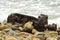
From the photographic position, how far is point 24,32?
265 inches

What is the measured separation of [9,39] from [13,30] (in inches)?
38.9

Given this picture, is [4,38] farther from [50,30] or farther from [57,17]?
[57,17]

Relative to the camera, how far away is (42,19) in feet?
23.6

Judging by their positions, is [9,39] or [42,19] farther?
[42,19]

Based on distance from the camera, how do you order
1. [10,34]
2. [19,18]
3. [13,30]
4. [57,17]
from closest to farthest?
[10,34], [13,30], [19,18], [57,17]

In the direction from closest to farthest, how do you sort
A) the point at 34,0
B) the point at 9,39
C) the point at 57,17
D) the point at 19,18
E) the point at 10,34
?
the point at 9,39, the point at 10,34, the point at 19,18, the point at 57,17, the point at 34,0

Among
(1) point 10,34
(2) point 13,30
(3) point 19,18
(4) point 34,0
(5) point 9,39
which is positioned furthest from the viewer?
(4) point 34,0

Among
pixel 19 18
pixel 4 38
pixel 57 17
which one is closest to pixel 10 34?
pixel 4 38

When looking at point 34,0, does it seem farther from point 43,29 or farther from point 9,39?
point 9,39

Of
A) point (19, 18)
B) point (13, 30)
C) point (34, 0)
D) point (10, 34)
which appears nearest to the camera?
point (10, 34)

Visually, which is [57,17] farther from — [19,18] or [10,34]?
[10,34]

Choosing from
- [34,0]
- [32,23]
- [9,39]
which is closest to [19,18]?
[32,23]

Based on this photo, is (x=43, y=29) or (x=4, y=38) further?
(x=43, y=29)

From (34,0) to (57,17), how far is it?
212 inches
